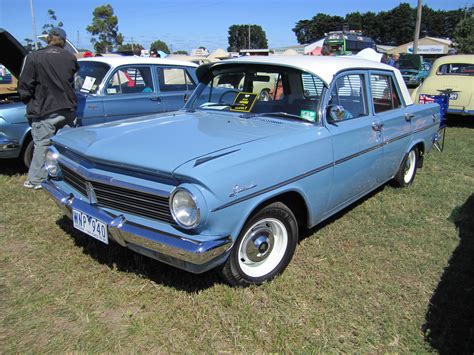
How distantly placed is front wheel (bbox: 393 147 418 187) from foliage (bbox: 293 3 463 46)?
103 m

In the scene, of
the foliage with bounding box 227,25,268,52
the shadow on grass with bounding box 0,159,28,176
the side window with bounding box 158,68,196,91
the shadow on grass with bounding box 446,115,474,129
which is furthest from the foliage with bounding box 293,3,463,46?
the shadow on grass with bounding box 0,159,28,176

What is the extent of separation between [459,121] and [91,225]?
1078 centimetres

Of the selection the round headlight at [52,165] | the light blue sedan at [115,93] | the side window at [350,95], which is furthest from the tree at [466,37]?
the round headlight at [52,165]

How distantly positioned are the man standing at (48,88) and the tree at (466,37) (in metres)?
43.6

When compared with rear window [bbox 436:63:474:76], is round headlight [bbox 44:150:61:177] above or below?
below

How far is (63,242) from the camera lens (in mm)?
3602

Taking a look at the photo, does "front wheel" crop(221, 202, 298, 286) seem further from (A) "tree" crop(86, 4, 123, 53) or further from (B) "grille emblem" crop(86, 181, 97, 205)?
(A) "tree" crop(86, 4, 123, 53)

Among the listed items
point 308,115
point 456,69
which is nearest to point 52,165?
point 308,115

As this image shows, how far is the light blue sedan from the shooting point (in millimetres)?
5180

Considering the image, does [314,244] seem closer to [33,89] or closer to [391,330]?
[391,330]

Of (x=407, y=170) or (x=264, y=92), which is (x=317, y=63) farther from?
(x=407, y=170)

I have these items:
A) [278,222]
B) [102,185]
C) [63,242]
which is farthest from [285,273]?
[63,242]

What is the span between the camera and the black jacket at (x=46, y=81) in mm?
4461

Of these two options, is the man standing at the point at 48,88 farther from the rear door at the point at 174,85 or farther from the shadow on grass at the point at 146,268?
the rear door at the point at 174,85
